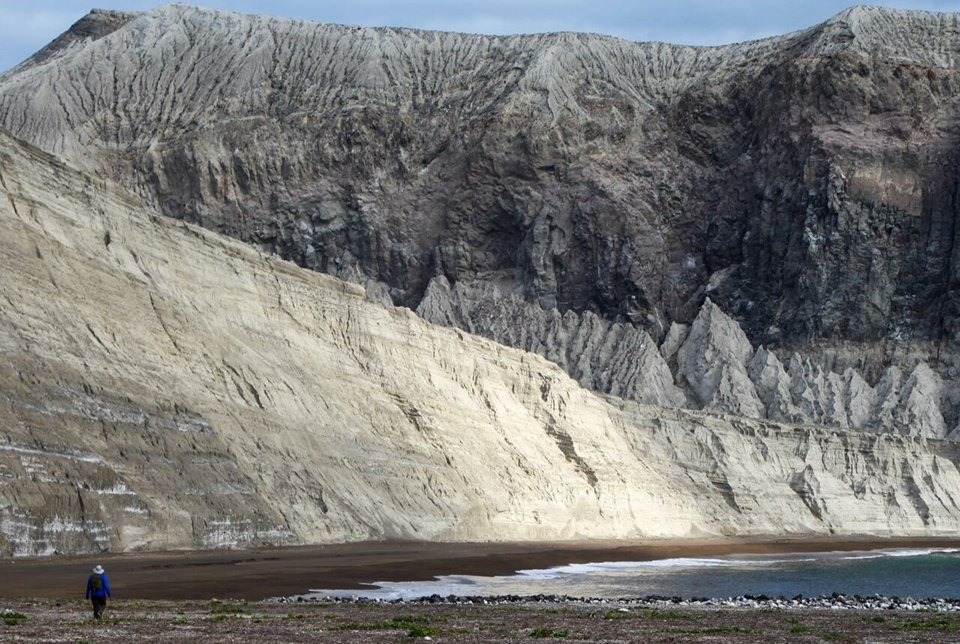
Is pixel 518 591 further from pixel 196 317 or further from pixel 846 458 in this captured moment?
pixel 846 458

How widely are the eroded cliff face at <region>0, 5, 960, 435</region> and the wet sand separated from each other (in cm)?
6432

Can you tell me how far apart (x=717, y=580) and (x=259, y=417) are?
16.1 m

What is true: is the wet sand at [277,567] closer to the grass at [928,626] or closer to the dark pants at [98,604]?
the dark pants at [98,604]

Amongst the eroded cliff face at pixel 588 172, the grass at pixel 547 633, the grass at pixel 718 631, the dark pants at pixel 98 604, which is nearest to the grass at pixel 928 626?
the grass at pixel 718 631

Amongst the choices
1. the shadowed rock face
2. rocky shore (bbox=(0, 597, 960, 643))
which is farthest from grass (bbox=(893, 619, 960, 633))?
the shadowed rock face

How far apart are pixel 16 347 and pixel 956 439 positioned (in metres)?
84.5

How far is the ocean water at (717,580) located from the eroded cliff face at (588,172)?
56.2 metres

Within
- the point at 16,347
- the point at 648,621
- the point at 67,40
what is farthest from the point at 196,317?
the point at 67,40

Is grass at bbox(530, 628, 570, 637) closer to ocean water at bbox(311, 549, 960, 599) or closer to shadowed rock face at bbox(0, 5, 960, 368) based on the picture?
ocean water at bbox(311, 549, 960, 599)

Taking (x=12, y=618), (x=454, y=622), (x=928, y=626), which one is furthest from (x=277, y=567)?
(x=928, y=626)

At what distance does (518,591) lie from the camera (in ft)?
125

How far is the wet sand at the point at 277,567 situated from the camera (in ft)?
102

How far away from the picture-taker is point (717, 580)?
1854 inches

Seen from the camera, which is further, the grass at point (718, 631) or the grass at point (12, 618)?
the grass at point (718, 631)
